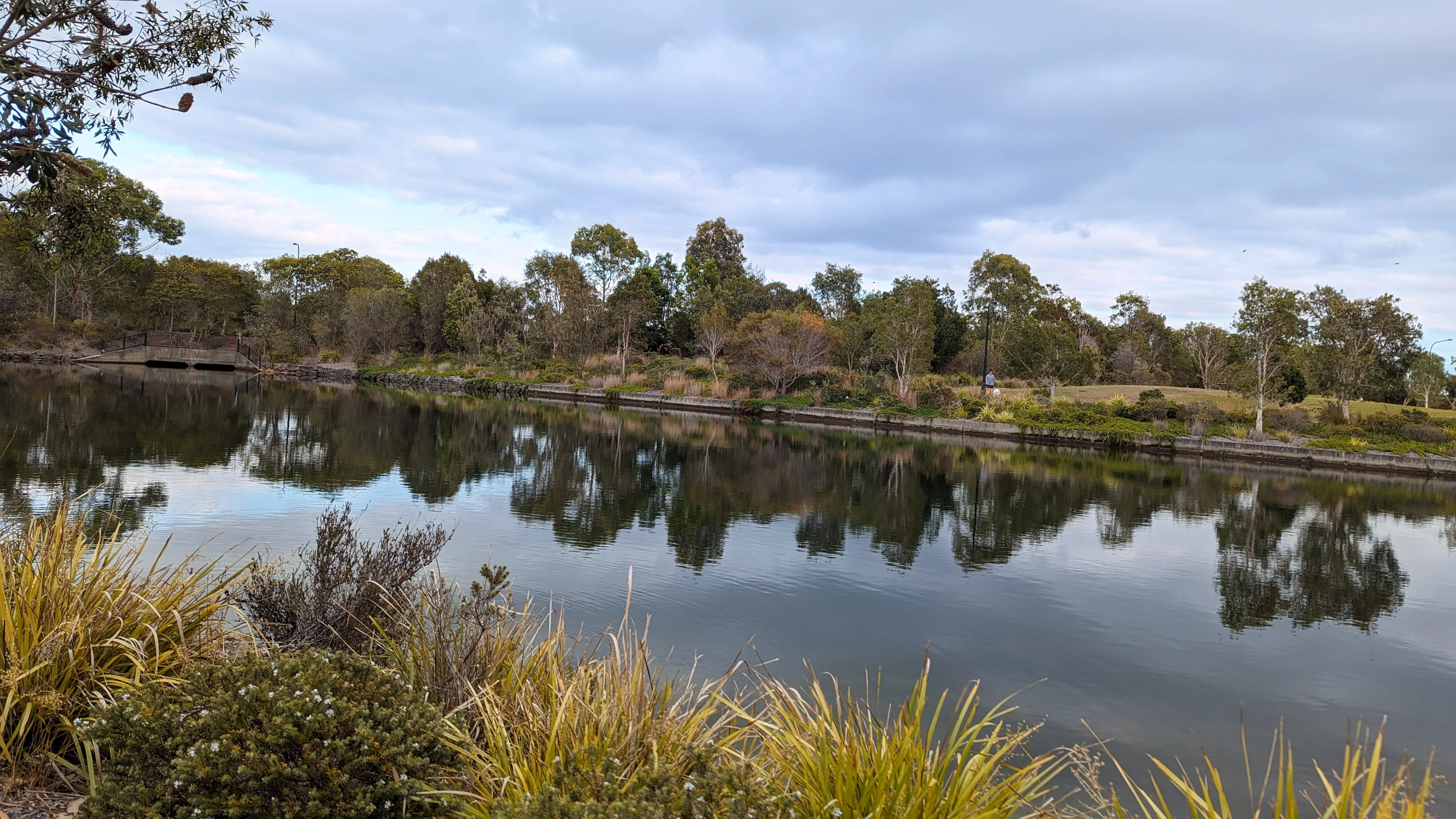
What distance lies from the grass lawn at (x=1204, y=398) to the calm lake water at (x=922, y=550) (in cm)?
1108

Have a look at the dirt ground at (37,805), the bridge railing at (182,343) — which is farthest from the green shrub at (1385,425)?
the bridge railing at (182,343)

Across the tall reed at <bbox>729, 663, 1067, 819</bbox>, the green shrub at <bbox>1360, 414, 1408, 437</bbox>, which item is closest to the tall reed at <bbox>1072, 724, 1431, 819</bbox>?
the tall reed at <bbox>729, 663, 1067, 819</bbox>

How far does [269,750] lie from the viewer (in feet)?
8.59

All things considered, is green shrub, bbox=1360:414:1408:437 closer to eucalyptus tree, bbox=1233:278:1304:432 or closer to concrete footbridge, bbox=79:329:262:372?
eucalyptus tree, bbox=1233:278:1304:432

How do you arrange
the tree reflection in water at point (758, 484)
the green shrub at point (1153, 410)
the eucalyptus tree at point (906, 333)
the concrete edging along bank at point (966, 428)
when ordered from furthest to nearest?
the eucalyptus tree at point (906, 333), the green shrub at point (1153, 410), the concrete edging along bank at point (966, 428), the tree reflection in water at point (758, 484)

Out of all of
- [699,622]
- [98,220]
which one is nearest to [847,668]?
[699,622]

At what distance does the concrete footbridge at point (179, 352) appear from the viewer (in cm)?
4962

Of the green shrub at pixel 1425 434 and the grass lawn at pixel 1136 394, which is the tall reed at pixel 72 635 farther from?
the green shrub at pixel 1425 434

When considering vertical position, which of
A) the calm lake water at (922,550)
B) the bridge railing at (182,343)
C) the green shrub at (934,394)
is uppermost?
the bridge railing at (182,343)

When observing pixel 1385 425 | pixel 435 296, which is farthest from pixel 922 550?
pixel 435 296

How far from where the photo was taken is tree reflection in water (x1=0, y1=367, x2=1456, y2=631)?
35.1 feet

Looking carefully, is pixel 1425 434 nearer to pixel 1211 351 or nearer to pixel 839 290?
pixel 1211 351

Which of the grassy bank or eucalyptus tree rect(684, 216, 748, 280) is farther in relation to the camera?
eucalyptus tree rect(684, 216, 748, 280)

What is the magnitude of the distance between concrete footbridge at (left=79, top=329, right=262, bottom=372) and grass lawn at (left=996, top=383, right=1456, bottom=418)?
44239 millimetres
